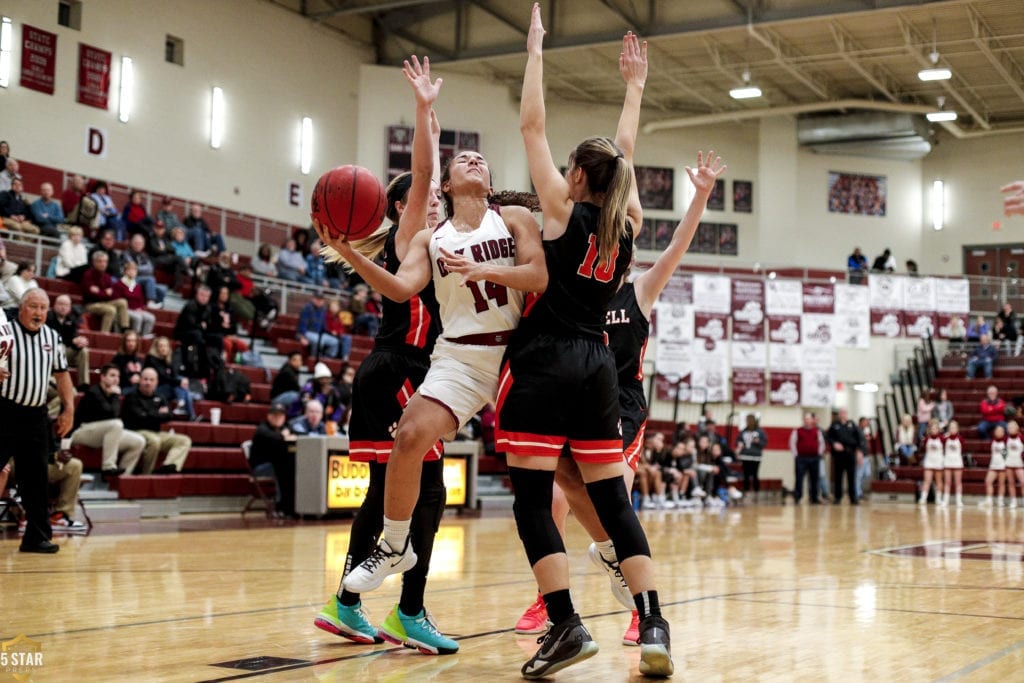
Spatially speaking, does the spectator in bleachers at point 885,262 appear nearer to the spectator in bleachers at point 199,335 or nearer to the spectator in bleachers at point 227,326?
the spectator in bleachers at point 227,326

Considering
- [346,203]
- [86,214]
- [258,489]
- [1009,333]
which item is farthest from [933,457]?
[346,203]

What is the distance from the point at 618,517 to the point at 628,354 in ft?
4.06

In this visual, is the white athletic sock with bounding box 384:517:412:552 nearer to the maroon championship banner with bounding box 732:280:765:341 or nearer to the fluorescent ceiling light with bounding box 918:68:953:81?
the maroon championship banner with bounding box 732:280:765:341

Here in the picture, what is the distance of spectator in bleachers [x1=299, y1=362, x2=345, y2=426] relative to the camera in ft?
49.1

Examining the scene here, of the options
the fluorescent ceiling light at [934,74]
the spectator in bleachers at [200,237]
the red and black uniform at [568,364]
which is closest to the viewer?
the red and black uniform at [568,364]

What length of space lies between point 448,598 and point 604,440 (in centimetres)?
238

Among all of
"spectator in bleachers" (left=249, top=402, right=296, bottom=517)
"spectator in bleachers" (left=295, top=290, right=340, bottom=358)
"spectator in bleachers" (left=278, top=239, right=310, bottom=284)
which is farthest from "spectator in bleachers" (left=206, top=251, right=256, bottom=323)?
"spectator in bleachers" (left=249, top=402, right=296, bottom=517)

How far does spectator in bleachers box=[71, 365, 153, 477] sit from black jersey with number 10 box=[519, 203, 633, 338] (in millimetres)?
9367

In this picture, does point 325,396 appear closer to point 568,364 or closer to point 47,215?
point 47,215

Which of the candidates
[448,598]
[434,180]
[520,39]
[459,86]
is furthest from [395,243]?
[459,86]

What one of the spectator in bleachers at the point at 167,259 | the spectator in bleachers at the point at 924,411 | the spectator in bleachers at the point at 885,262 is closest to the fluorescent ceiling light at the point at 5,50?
the spectator in bleachers at the point at 167,259

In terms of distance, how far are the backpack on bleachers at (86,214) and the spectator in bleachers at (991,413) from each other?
17.5 m

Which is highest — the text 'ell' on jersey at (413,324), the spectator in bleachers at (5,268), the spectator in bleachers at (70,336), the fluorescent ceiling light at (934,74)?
the fluorescent ceiling light at (934,74)

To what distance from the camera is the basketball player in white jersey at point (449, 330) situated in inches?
162
